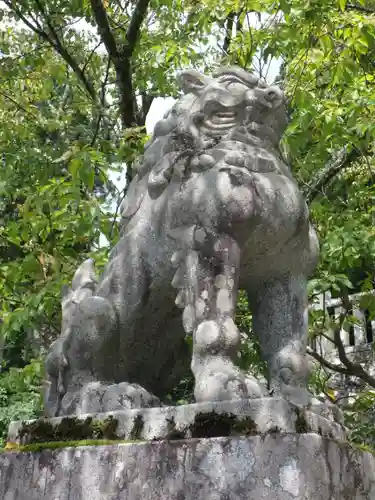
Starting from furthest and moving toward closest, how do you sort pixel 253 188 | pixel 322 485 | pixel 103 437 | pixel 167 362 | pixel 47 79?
pixel 47 79 < pixel 167 362 < pixel 253 188 < pixel 103 437 < pixel 322 485

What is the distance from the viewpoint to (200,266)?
7.73 feet

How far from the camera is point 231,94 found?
269 cm

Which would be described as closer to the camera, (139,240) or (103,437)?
(103,437)

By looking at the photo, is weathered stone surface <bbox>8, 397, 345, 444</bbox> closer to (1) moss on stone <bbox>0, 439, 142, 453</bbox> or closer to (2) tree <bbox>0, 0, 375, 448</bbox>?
(1) moss on stone <bbox>0, 439, 142, 453</bbox>

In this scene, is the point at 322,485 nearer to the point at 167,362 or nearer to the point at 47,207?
the point at 167,362

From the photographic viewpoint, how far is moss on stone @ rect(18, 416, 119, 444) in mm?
2197

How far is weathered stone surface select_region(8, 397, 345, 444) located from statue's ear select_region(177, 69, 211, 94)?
1393 millimetres

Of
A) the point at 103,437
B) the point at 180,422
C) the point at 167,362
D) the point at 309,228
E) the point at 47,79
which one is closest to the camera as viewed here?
the point at 180,422

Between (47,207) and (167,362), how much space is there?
288 centimetres

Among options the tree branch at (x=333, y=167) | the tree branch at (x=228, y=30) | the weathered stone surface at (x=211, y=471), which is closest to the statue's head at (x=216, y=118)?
the weathered stone surface at (x=211, y=471)

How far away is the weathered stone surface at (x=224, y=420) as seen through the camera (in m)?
1.92

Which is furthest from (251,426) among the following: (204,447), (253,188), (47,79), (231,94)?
(47,79)

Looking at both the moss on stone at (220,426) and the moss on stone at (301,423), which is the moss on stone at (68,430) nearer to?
the moss on stone at (220,426)

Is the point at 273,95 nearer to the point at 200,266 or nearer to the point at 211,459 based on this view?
the point at 200,266
